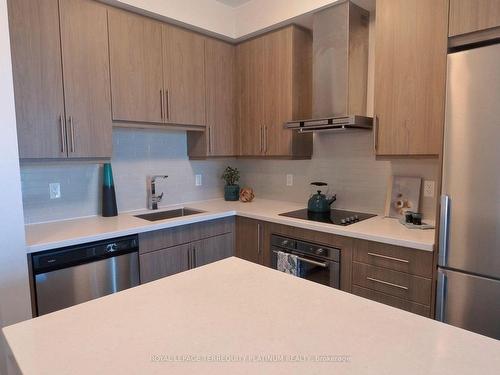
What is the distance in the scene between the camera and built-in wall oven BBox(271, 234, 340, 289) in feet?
6.98

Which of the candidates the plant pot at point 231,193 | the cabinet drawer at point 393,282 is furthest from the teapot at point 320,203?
the plant pot at point 231,193

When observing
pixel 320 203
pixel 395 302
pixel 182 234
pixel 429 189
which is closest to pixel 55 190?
pixel 182 234

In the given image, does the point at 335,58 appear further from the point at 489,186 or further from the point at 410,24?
the point at 489,186

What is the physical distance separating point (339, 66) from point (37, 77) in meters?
1.95

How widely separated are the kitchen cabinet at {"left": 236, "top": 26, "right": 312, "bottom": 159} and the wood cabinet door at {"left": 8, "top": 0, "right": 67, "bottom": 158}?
4.88ft

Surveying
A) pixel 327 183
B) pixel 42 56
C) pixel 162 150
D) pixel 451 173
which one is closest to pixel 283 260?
pixel 327 183

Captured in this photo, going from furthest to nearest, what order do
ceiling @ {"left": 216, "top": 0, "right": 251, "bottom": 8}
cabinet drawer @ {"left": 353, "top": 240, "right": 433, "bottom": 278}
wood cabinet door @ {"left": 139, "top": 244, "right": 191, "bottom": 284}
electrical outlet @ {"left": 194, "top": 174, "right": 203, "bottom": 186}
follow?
electrical outlet @ {"left": 194, "top": 174, "right": 203, "bottom": 186} → ceiling @ {"left": 216, "top": 0, "right": 251, "bottom": 8} → wood cabinet door @ {"left": 139, "top": 244, "right": 191, "bottom": 284} → cabinet drawer @ {"left": 353, "top": 240, "right": 433, "bottom": 278}

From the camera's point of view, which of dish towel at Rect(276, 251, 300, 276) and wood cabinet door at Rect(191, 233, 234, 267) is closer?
dish towel at Rect(276, 251, 300, 276)

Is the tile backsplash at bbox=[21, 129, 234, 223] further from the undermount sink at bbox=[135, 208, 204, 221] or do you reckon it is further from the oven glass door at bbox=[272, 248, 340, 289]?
the oven glass door at bbox=[272, 248, 340, 289]

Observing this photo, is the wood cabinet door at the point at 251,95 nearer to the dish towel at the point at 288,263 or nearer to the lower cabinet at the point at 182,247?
the lower cabinet at the point at 182,247

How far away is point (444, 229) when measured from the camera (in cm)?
163

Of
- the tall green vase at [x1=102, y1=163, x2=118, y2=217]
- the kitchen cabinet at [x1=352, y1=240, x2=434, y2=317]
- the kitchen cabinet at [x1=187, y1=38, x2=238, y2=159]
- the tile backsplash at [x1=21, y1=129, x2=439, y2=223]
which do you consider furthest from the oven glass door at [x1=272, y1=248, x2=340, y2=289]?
the tall green vase at [x1=102, y1=163, x2=118, y2=217]

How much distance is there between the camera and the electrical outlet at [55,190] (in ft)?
7.61

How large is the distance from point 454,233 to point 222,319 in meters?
1.29
